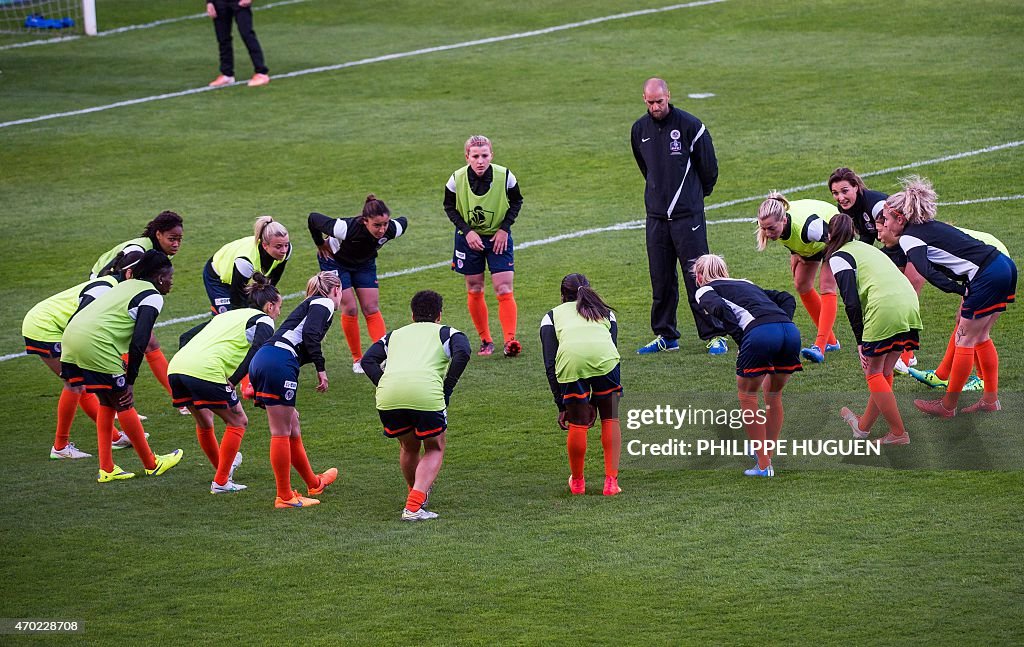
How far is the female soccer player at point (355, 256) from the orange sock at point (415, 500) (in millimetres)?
3546

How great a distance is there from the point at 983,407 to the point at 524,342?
445cm

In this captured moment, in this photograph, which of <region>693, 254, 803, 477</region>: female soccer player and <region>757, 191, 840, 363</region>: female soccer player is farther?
<region>757, 191, 840, 363</region>: female soccer player

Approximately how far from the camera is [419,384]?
8656 millimetres

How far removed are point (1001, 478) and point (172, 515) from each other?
5587mm

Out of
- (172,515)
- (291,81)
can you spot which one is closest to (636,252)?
(172,515)

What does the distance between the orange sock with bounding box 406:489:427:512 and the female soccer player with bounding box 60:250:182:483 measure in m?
2.31

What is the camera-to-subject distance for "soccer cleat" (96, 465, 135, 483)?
10016 mm

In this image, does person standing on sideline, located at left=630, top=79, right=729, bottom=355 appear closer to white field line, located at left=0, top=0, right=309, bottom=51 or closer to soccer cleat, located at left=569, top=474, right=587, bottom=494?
soccer cleat, located at left=569, top=474, right=587, bottom=494

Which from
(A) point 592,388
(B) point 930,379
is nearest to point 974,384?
(B) point 930,379

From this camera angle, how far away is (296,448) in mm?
9344

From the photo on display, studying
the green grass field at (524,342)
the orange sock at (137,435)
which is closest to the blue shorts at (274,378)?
the green grass field at (524,342)

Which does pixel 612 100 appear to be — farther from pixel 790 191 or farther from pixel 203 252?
pixel 203 252

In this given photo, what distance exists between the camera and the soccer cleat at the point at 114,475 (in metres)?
10.0


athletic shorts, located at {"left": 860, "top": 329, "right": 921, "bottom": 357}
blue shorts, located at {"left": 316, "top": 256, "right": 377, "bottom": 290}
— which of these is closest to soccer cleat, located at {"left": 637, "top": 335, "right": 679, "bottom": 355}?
blue shorts, located at {"left": 316, "top": 256, "right": 377, "bottom": 290}
